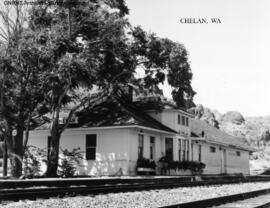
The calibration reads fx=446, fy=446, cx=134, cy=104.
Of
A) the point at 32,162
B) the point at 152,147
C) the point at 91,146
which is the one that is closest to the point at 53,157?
the point at 32,162

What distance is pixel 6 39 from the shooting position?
24.1 metres

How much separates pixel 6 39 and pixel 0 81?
2.35 metres

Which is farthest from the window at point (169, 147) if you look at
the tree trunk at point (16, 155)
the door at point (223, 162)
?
the tree trunk at point (16, 155)

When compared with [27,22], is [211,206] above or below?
below

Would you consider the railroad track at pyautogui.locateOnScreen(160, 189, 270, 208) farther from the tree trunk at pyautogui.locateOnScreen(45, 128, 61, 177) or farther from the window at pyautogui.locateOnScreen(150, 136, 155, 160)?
the window at pyautogui.locateOnScreen(150, 136, 155, 160)

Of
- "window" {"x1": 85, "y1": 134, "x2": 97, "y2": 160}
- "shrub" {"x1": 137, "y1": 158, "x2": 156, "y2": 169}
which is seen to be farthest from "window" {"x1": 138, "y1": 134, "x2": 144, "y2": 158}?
"window" {"x1": 85, "y1": 134, "x2": 97, "y2": 160}

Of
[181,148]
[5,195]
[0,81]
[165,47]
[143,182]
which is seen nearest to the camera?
[5,195]

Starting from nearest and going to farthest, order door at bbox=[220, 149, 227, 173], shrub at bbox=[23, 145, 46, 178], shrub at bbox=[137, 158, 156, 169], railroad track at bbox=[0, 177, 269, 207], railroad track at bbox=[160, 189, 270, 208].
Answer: railroad track at bbox=[160, 189, 270, 208] → railroad track at bbox=[0, 177, 269, 207] → shrub at bbox=[23, 145, 46, 178] → shrub at bbox=[137, 158, 156, 169] → door at bbox=[220, 149, 227, 173]

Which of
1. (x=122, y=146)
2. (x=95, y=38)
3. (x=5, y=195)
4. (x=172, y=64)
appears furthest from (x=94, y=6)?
(x=5, y=195)

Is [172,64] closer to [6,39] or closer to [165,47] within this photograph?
[165,47]

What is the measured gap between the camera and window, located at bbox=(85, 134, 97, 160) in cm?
2909

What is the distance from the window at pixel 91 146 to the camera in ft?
95.4

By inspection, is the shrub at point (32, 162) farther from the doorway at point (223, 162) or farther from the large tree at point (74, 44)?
the doorway at point (223, 162)

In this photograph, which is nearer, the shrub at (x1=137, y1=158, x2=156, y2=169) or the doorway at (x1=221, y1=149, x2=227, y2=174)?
the shrub at (x1=137, y1=158, x2=156, y2=169)
